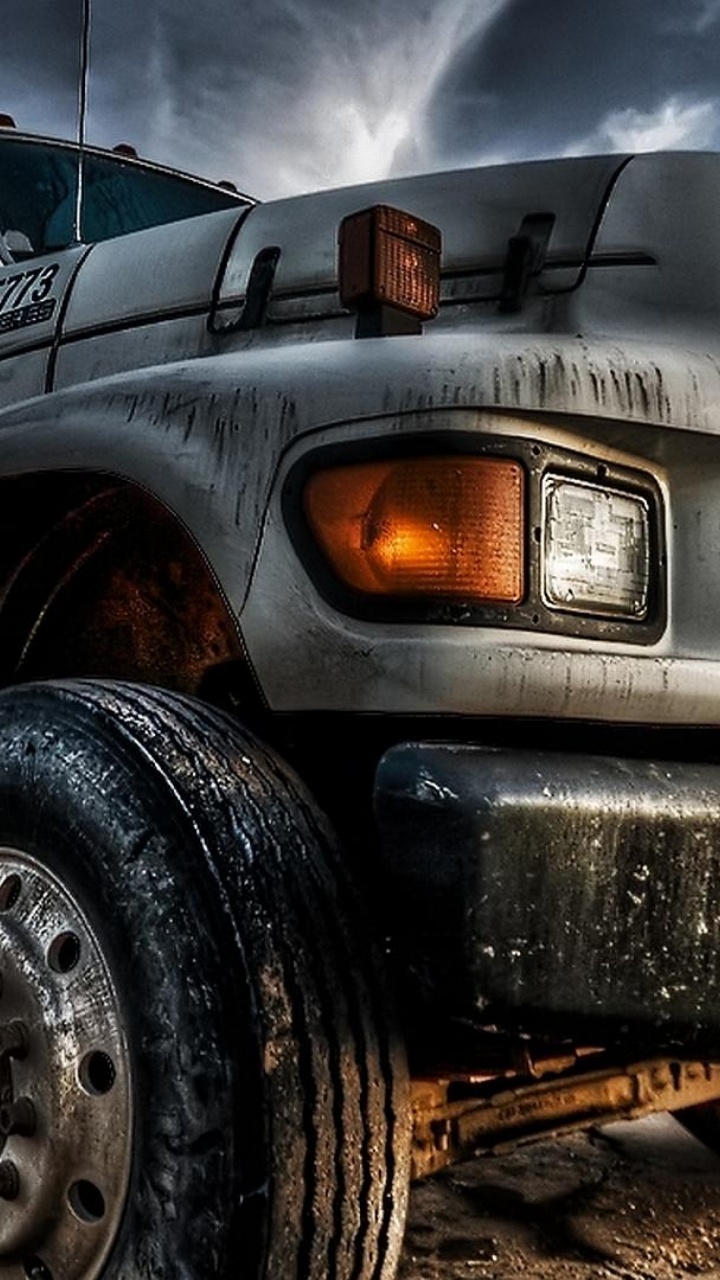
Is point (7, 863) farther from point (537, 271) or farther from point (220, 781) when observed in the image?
point (537, 271)

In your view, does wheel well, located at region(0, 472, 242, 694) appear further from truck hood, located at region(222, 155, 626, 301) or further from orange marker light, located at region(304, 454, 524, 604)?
orange marker light, located at region(304, 454, 524, 604)

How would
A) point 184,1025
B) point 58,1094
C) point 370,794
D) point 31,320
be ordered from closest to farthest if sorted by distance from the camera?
point 184,1025, point 58,1094, point 370,794, point 31,320

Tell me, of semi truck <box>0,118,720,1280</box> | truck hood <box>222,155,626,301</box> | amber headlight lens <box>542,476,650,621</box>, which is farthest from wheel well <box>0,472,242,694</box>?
amber headlight lens <box>542,476,650,621</box>

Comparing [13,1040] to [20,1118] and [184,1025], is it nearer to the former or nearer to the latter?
[20,1118]

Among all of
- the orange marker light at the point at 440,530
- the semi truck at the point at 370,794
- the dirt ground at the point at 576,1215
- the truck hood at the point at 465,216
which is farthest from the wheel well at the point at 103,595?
the dirt ground at the point at 576,1215

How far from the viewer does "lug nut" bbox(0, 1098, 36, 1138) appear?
1.50 m

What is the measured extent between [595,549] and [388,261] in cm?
49

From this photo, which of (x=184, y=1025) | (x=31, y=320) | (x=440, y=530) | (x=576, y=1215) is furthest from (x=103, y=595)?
(x=576, y=1215)

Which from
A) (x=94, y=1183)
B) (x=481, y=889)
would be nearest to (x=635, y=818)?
(x=481, y=889)

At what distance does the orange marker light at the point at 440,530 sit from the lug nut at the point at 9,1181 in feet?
2.61

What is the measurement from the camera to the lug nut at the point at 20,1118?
150 centimetres

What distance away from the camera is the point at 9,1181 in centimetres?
151

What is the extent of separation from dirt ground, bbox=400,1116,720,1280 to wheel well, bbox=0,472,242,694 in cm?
114

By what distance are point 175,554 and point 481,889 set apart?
107 centimetres
